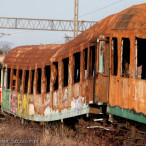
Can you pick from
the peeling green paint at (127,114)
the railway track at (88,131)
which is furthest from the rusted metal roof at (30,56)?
the peeling green paint at (127,114)

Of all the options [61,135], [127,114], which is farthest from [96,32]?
[61,135]

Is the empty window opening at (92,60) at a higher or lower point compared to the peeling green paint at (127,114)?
higher

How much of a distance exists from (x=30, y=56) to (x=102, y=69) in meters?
6.67

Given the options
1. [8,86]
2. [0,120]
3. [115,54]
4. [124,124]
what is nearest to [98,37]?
[115,54]

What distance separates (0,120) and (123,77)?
35.7 feet

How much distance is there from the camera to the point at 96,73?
10867mm

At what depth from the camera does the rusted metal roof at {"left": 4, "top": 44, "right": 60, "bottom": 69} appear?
50.8 ft

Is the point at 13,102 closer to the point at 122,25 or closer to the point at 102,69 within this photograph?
the point at 102,69

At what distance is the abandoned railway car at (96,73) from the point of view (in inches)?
372

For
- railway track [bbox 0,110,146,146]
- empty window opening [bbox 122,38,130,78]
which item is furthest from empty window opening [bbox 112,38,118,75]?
railway track [bbox 0,110,146,146]

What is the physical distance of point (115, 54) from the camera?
10414mm

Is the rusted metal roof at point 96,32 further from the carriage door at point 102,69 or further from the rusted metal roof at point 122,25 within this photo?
the carriage door at point 102,69

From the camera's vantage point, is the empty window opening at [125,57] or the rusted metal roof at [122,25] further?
the empty window opening at [125,57]

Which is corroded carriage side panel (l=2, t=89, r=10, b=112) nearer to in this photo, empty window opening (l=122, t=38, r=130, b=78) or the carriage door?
the carriage door
